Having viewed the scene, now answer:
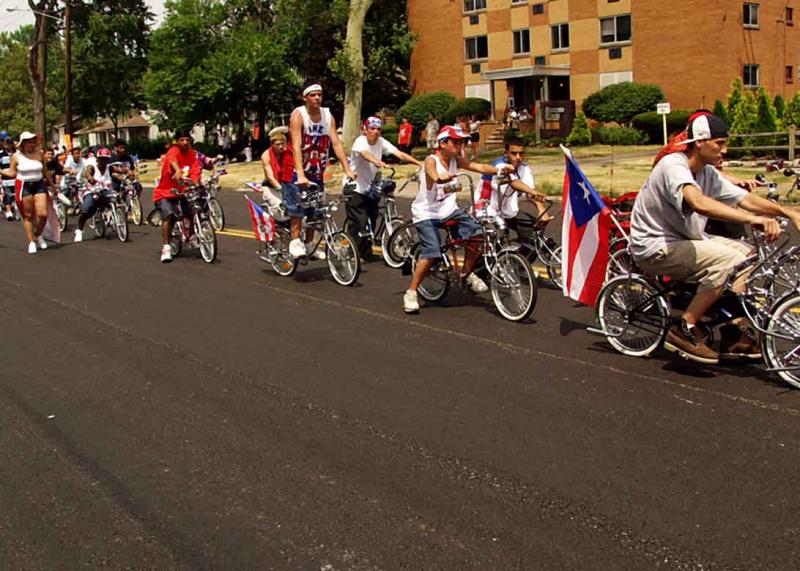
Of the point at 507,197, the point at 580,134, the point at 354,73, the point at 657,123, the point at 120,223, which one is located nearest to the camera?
the point at 507,197

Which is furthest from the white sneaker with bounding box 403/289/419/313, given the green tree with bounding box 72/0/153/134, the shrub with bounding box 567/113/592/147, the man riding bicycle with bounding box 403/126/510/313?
the green tree with bounding box 72/0/153/134

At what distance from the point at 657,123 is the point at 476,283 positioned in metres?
34.2

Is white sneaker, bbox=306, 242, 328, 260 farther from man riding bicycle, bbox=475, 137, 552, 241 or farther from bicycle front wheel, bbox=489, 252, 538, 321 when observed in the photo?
bicycle front wheel, bbox=489, 252, 538, 321

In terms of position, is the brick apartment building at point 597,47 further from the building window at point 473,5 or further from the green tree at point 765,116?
the green tree at point 765,116

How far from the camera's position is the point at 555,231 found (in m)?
13.6

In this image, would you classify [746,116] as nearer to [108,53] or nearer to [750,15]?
[750,15]

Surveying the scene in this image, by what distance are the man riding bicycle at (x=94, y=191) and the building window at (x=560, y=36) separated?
116ft

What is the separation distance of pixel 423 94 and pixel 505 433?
156 ft

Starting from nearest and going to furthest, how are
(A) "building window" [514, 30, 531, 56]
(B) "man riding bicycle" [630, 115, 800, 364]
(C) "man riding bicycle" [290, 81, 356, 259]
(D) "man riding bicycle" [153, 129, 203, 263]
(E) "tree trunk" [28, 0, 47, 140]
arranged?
1. (B) "man riding bicycle" [630, 115, 800, 364]
2. (C) "man riding bicycle" [290, 81, 356, 259]
3. (D) "man riding bicycle" [153, 129, 203, 263]
4. (A) "building window" [514, 30, 531, 56]
5. (E) "tree trunk" [28, 0, 47, 140]

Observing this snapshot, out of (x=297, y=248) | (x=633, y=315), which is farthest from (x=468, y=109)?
(x=633, y=315)

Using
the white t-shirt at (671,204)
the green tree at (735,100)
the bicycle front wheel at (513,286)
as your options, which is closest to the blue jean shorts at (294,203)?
the bicycle front wheel at (513,286)

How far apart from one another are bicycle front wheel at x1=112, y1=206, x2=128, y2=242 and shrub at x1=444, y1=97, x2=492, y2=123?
1312 inches

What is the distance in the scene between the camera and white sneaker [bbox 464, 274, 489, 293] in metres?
8.73

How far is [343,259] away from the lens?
10531mm
